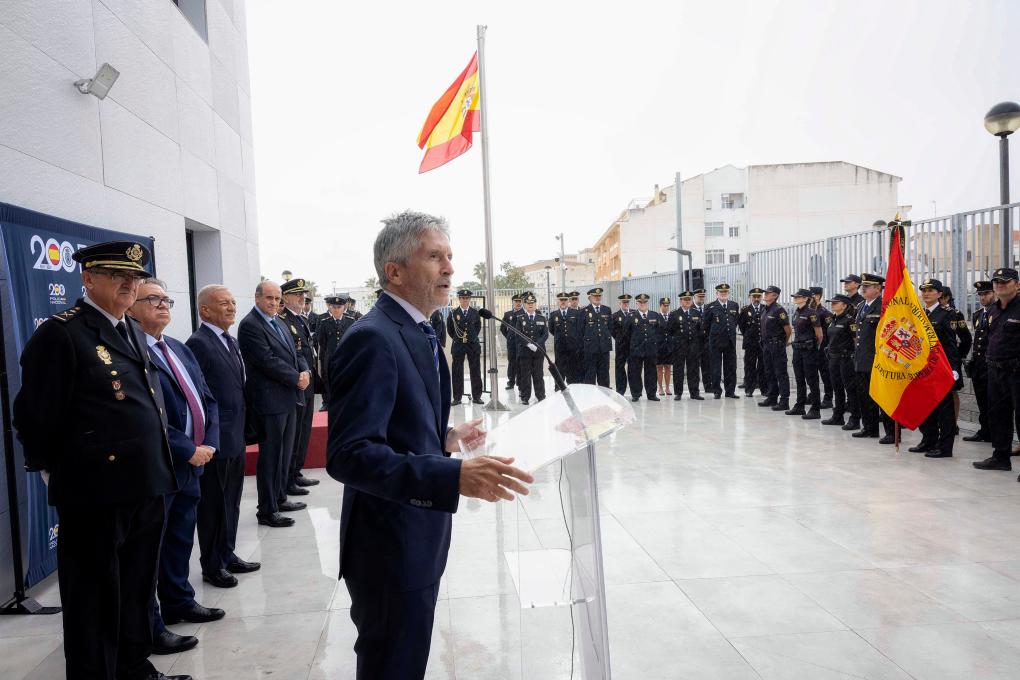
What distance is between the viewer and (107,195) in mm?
4496

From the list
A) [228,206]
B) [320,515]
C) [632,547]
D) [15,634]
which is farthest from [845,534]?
[228,206]

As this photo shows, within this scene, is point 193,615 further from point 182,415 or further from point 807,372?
point 807,372

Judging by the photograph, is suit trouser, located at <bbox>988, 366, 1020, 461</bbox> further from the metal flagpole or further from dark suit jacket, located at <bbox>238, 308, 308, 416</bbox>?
dark suit jacket, located at <bbox>238, 308, 308, 416</bbox>

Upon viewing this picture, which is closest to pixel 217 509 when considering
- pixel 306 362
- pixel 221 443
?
pixel 221 443

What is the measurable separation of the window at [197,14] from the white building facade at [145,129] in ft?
0.04

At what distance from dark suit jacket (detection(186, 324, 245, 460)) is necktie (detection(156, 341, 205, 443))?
50 centimetres

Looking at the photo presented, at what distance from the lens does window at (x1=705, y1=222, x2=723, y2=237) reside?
4225 centimetres

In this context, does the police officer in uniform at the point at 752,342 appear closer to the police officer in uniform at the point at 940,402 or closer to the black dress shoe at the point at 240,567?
the police officer in uniform at the point at 940,402

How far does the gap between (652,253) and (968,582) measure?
132 feet

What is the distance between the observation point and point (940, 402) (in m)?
6.27

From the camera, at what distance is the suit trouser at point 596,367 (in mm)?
11406

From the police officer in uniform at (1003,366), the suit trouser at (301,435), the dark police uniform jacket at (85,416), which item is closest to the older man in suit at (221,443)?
the dark police uniform jacket at (85,416)

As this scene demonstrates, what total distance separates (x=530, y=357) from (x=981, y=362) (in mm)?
6338

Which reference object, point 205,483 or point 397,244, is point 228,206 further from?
point 397,244
